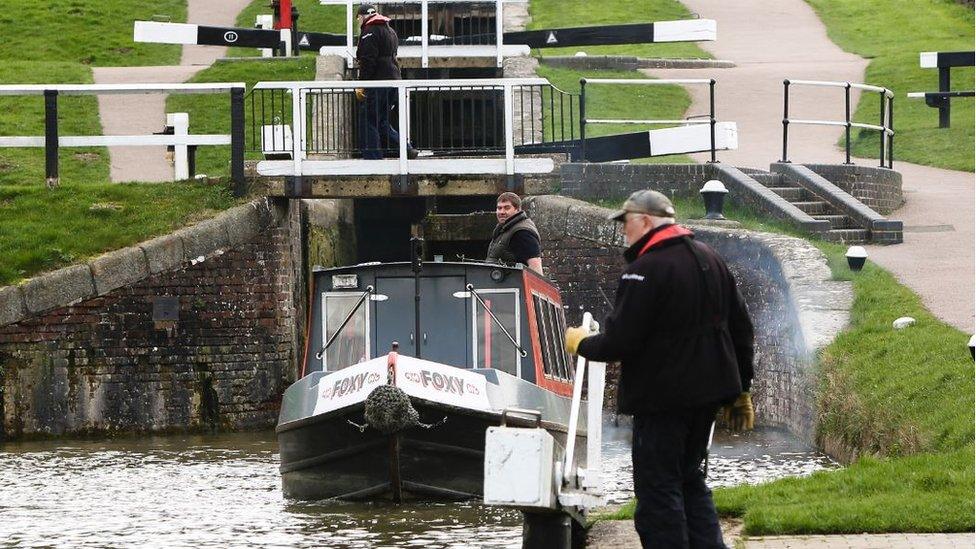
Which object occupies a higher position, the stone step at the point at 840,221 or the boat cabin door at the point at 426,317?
the stone step at the point at 840,221

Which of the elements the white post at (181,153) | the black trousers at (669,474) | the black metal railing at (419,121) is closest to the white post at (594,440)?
the black trousers at (669,474)

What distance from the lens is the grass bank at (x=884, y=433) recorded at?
8039 mm

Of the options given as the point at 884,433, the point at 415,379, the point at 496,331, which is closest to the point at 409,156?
the point at 496,331

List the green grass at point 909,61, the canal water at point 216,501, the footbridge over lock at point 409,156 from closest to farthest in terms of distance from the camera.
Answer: the canal water at point 216,501
the footbridge over lock at point 409,156
the green grass at point 909,61

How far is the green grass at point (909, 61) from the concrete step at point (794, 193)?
5146mm

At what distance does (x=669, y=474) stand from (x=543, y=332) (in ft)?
20.6

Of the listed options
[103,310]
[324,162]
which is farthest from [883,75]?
[103,310]

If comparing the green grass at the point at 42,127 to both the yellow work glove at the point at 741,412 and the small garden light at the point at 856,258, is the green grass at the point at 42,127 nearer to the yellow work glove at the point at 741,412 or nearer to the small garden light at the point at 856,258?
the small garden light at the point at 856,258

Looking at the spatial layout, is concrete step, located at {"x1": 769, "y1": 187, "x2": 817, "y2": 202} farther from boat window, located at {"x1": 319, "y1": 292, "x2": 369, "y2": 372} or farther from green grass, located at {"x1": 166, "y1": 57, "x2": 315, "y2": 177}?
boat window, located at {"x1": 319, "y1": 292, "x2": 369, "y2": 372}

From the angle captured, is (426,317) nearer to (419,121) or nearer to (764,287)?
(764,287)

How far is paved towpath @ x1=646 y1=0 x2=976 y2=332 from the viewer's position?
1641 centimetres

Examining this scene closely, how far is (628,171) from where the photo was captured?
1922 cm

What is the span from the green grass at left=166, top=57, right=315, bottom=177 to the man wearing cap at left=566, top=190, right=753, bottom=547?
1564 centimetres

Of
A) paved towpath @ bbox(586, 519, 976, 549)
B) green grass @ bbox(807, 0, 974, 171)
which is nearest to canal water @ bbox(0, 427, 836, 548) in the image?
paved towpath @ bbox(586, 519, 976, 549)
